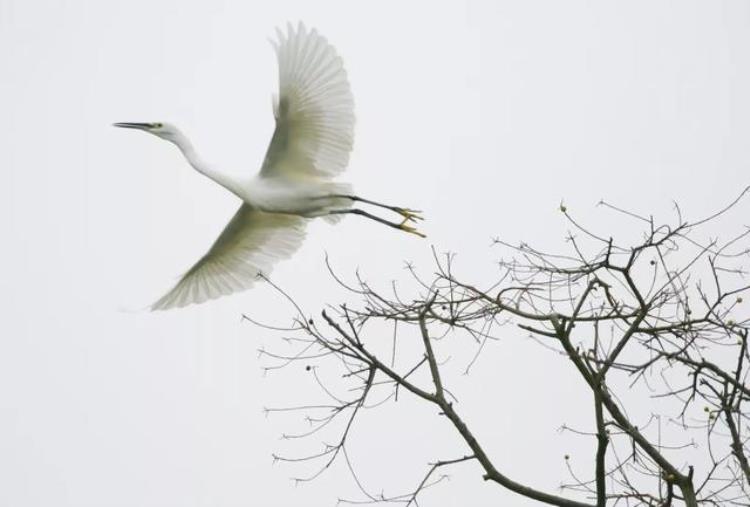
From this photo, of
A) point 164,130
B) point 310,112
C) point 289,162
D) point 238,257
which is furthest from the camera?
point 238,257

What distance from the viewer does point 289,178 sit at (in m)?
8.34

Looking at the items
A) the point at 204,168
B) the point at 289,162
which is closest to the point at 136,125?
the point at 204,168

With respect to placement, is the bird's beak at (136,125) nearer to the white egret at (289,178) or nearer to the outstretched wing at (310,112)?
the white egret at (289,178)

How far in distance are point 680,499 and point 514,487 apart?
0.69 meters

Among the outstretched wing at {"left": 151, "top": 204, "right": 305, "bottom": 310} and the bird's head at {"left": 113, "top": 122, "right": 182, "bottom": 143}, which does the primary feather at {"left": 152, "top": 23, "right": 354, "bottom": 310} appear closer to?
the outstretched wing at {"left": 151, "top": 204, "right": 305, "bottom": 310}

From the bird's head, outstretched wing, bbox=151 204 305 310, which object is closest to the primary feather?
outstretched wing, bbox=151 204 305 310

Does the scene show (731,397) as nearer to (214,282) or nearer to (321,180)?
(321,180)

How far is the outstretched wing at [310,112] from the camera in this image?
7.59 m

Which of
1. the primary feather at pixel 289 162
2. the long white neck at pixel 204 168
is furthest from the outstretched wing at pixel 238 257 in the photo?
the long white neck at pixel 204 168

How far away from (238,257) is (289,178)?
52.8 inches

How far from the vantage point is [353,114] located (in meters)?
7.98

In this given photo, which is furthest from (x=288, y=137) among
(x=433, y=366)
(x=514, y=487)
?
(x=514, y=487)

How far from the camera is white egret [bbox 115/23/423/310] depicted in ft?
25.1

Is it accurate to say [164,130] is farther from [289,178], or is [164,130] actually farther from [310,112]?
[310,112]
